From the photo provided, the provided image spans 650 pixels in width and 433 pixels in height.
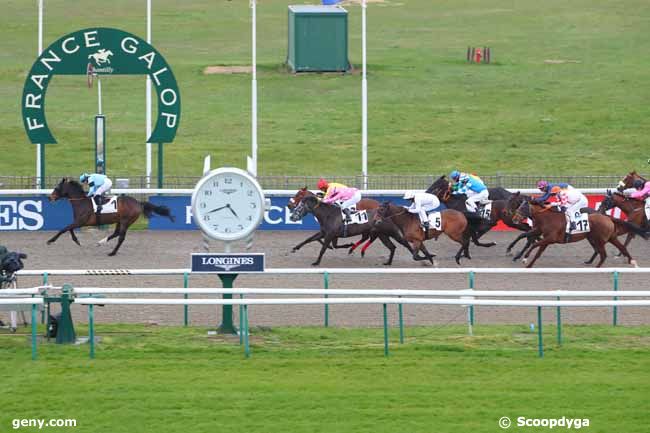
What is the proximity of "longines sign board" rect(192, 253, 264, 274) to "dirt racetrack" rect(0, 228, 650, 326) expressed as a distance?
1.65 meters

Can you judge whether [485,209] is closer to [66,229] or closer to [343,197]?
[343,197]

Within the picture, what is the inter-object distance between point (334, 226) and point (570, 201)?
144 inches

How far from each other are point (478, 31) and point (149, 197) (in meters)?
29.4

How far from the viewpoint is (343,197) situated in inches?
853

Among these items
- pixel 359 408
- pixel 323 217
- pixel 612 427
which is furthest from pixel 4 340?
pixel 323 217

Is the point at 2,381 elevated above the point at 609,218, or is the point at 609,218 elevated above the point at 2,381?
the point at 609,218

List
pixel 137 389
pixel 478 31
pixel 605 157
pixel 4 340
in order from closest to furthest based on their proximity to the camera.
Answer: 1. pixel 137 389
2. pixel 4 340
3. pixel 605 157
4. pixel 478 31

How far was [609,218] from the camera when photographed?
69.6 ft

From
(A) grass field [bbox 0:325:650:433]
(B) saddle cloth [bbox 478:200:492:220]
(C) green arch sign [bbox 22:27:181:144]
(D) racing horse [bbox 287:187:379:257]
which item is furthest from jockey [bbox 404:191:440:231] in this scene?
(A) grass field [bbox 0:325:650:433]

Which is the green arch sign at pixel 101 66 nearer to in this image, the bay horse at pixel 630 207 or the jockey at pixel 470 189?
the jockey at pixel 470 189

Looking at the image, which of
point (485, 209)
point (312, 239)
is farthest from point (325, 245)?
point (485, 209)

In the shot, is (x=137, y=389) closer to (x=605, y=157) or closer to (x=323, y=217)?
(x=323, y=217)

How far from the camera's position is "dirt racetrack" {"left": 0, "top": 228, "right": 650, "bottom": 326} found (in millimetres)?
16156

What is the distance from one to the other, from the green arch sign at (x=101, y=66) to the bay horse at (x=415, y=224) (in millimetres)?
5155
